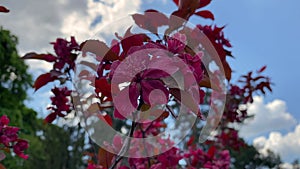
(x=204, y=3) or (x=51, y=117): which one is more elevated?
(x=204, y=3)

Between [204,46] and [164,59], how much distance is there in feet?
1.25

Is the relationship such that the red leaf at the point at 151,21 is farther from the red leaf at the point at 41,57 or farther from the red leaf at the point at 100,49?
the red leaf at the point at 41,57

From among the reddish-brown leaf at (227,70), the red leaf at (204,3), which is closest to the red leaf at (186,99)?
the reddish-brown leaf at (227,70)

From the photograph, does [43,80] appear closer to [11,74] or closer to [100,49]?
[100,49]

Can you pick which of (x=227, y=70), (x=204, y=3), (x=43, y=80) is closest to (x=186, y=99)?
(x=227, y=70)

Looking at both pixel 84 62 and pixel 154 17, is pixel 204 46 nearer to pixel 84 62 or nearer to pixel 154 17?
pixel 154 17

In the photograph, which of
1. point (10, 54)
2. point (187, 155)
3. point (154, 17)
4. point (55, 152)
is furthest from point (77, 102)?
point (10, 54)

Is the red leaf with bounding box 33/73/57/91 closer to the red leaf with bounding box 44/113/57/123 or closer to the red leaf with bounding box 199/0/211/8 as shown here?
the red leaf with bounding box 44/113/57/123

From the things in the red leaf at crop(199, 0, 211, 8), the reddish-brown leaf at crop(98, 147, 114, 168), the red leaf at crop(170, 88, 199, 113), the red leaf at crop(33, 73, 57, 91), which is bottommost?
the red leaf at crop(170, 88, 199, 113)

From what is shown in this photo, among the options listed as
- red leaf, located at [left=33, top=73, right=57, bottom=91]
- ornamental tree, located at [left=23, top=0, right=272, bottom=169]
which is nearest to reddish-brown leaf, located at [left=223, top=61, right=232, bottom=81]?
ornamental tree, located at [left=23, top=0, right=272, bottom=169]

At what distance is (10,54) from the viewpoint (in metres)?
14.7

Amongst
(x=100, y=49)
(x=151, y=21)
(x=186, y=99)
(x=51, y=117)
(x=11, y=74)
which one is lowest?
(x=186, y=99)

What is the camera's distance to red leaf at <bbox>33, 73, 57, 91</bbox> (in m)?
1.45

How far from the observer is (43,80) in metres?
1.48
